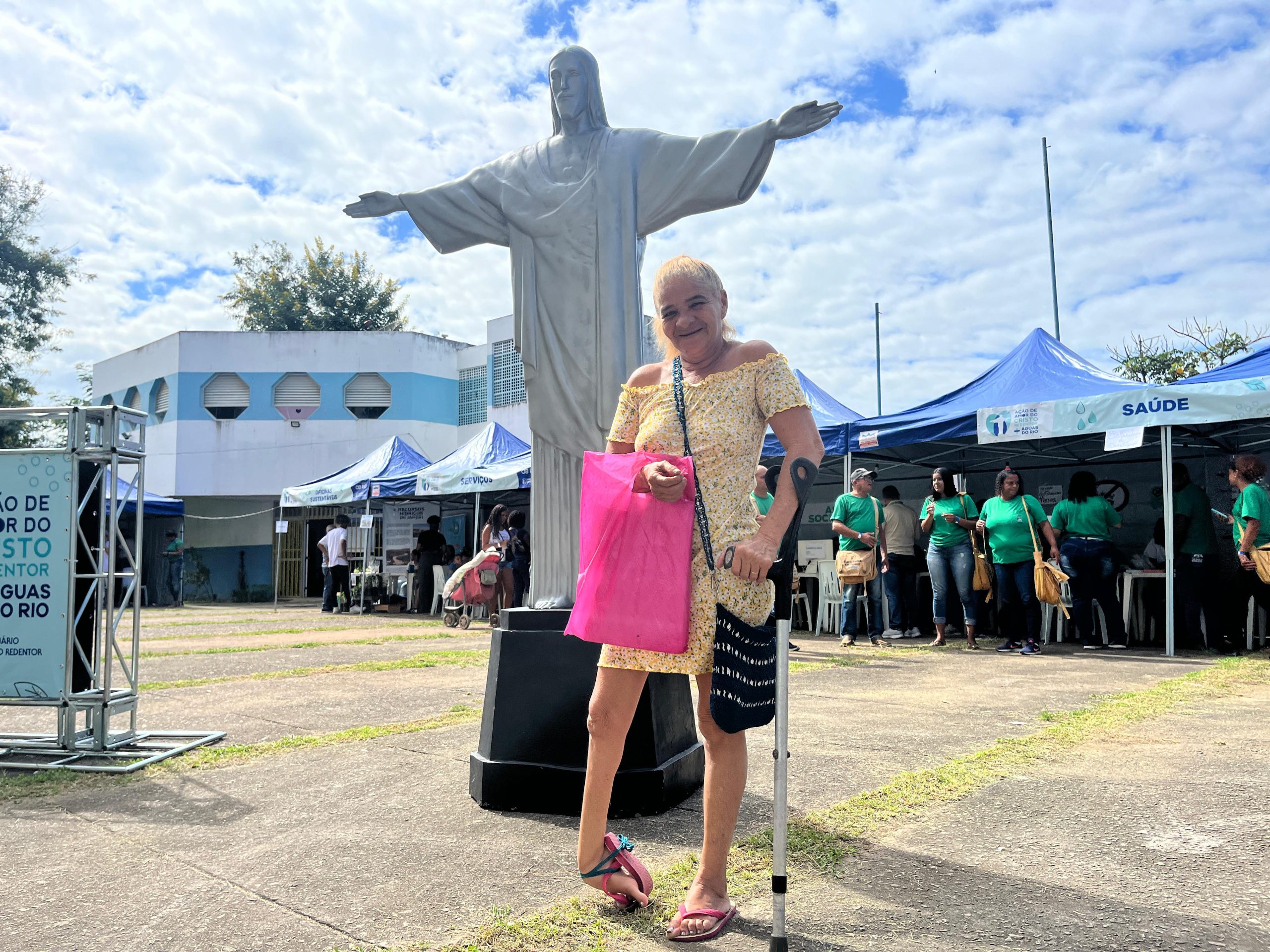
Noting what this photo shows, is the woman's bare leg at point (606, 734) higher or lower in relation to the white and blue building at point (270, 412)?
lower

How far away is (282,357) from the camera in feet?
91.1

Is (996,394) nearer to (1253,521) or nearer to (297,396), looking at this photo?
(1253,521)

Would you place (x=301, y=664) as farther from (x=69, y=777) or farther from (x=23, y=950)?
(x=23, y=950)

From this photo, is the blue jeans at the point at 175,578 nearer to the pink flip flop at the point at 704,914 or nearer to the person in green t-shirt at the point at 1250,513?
the person in green t-shirt at the point at 1250,513

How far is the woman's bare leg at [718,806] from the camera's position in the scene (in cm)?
211

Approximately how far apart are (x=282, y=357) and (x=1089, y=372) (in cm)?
2442

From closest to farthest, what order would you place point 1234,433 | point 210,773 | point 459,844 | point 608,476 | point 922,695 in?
1. point 608,476
2. point 459,844
3. point 210,773
4. point 922,695
5. point 1234,433

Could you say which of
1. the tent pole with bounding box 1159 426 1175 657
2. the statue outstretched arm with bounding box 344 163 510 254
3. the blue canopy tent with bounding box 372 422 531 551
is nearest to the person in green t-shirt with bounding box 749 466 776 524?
the statue outstretched arm with bounding box 344 163 510 254

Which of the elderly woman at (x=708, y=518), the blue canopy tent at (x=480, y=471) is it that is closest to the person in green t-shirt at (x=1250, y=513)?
the elderly woman at (x=708, y=518)

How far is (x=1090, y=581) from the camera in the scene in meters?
9.12

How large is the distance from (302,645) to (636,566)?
8.48 metres

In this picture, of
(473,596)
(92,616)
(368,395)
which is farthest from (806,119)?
(368,395)

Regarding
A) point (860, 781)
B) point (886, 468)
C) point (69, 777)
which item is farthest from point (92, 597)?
point (886, 468)

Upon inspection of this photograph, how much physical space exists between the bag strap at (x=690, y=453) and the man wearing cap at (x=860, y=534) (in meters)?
7.51
